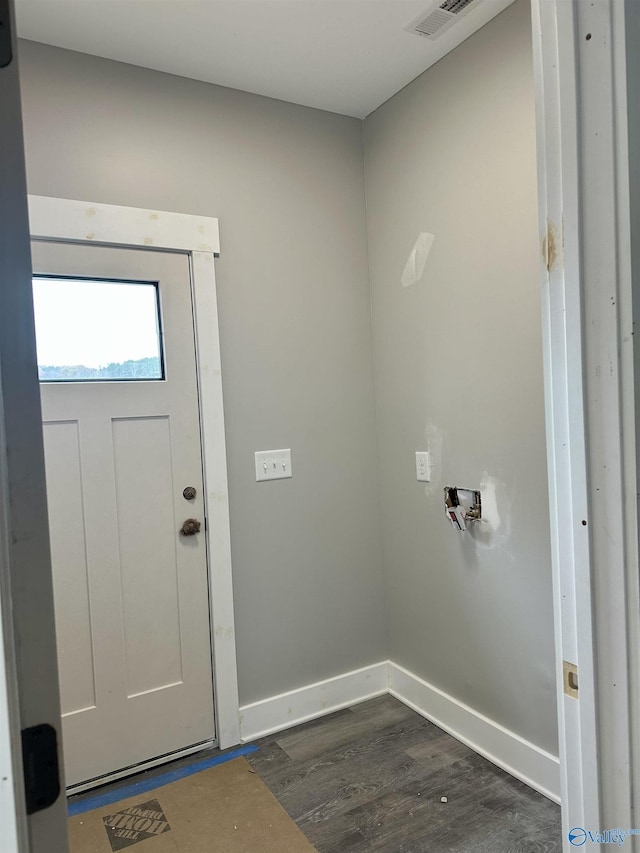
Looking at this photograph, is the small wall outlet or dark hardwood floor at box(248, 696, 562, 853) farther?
the small wall outlet

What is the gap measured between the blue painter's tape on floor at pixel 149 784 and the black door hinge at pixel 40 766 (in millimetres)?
1793

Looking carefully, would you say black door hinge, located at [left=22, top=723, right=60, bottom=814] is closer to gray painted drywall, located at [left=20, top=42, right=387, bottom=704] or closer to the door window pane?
the door window pane

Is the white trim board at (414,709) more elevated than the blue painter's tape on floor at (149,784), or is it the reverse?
the white trim board at (414,709)

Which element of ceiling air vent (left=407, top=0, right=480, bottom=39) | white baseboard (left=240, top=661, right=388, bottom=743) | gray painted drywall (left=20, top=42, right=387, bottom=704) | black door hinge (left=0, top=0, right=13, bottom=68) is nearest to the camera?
black door hinge (left=0, top=0, right=13, bottom=68)

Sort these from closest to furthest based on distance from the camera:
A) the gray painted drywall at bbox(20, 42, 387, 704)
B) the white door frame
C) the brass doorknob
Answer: the white door frame, the gray painted drywall at bbox(20, 42, 387, 704), the brass doorknob

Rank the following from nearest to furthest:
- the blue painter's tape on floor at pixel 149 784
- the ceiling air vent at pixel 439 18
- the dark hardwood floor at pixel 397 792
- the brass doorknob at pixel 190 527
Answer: the dark hardwood floor at pixel 397 792, the ceiling air vent at pixel 439 18, the blue painter's tape on floor at pixel 149 784, the brass doorknob at pixel 190 527

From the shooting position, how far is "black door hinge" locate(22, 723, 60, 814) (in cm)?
56

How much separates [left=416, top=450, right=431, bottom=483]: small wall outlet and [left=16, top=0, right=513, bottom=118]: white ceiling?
160cm

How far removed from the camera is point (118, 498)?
7.08 ft

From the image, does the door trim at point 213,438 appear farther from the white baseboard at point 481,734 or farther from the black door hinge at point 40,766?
the black door hinge at point 40,766

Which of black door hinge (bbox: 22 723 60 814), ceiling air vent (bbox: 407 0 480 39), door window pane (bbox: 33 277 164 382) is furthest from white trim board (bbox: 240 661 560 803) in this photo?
ceiling air vent (bbox: 407 0 480 39)
